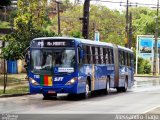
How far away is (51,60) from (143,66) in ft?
162

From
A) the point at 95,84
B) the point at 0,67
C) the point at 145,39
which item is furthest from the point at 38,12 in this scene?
the point at 145,39

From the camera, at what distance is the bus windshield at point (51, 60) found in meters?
24.4

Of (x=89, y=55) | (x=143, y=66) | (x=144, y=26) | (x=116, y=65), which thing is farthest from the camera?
(x=144, y=26)

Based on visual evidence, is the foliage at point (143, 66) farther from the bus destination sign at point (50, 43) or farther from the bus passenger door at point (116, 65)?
the bus destination sign at point (50, 43)

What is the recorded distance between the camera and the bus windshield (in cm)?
2438

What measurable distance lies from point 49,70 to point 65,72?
0.75 meters

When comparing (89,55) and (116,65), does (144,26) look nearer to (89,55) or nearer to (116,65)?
(116,65)

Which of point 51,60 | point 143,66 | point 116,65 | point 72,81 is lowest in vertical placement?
point 143,66

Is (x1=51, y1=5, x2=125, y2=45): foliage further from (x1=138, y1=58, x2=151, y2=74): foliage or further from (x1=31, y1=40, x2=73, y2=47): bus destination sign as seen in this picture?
(x1=31, y1=40, x2=73, y2=47): bus destination sign

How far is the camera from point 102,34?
9506cm

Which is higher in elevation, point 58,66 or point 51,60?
point 51,60

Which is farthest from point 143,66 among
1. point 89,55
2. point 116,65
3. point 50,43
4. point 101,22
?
point 50,43

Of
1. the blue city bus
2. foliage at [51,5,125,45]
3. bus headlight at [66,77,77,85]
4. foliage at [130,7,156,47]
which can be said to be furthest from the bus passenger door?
foliage at [130,7,156,47]

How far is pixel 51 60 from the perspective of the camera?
2453cm
